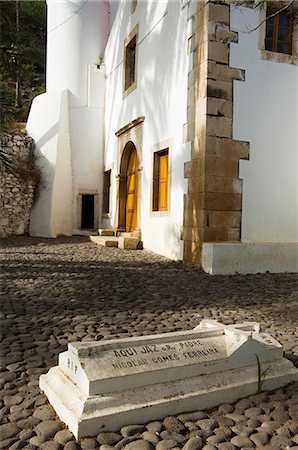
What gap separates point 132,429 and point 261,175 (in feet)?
20.0

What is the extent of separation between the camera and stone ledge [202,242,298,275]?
654 centimetres

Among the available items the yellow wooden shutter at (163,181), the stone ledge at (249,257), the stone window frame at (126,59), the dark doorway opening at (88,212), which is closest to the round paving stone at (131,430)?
the stone ledge at (249,257)

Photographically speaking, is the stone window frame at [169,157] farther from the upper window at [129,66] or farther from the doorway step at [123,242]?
the upper window at [129,66]

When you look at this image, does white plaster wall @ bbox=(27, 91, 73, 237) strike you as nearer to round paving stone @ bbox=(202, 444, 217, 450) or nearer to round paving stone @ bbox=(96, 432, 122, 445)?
round paving stone @ bbox=(96, 432, 122, 445)

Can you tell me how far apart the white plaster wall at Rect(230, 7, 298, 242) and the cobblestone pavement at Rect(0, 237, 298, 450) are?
1243 millimetres

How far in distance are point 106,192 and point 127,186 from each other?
6.00 feet

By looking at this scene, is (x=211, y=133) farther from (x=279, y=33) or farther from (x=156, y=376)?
(x=156, y=376)

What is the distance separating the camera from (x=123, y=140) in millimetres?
11266

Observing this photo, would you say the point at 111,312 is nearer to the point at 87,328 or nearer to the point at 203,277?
the point at 87,328

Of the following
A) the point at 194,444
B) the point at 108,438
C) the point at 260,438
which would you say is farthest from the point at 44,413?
the point at 260,438

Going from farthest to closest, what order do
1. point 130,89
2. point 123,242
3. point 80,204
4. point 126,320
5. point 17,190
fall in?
point 80,204 → point 17,190 → point 130,89 → point 123,242 → point 126,320

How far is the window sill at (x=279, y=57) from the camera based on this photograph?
293 inches

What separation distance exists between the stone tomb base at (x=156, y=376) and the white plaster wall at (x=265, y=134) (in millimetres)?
4894

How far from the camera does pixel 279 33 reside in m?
7.77
